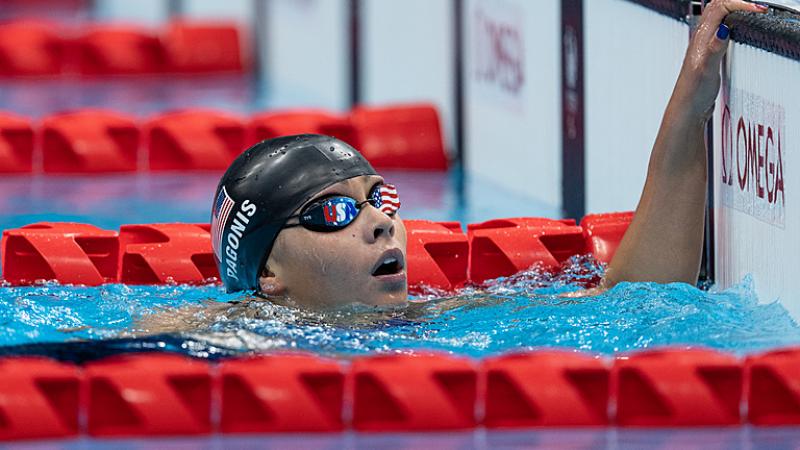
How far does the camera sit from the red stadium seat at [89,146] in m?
6.48

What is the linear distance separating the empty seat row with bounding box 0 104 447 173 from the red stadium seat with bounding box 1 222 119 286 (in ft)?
6.92

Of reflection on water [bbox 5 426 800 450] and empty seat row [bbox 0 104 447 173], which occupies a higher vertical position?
reflection on water [bbox 5 426 800 450]

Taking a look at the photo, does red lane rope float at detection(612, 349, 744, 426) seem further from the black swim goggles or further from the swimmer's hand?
the swimmer's hand

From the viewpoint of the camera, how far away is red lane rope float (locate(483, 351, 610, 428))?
2928 mm

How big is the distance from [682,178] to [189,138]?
3281 mm

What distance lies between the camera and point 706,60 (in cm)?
359

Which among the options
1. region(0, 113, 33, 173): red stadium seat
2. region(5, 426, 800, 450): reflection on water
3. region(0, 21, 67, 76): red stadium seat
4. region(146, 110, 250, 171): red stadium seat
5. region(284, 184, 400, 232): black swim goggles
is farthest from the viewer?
region(0, 21, 67, 76): red stadium seat

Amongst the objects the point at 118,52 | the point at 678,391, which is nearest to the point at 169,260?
the point at 678,391

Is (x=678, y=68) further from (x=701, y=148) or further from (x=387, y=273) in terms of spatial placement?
(x=387, y=273)

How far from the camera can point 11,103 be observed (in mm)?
8586

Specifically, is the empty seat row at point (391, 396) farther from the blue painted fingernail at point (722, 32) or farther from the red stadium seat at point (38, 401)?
the blue painted fingernail at point (722, 32)

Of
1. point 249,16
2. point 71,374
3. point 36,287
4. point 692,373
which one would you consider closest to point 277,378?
point 71,374

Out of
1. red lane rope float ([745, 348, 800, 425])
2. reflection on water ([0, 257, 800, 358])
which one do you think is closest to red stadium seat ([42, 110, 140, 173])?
reflection on water ([0, 257, 800, 358])

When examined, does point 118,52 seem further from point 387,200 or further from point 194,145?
point 387,200
